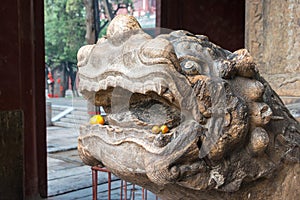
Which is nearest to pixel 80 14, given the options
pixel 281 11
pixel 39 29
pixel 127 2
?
pixel 127 2

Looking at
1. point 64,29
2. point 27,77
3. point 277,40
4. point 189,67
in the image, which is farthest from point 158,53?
point 64,29

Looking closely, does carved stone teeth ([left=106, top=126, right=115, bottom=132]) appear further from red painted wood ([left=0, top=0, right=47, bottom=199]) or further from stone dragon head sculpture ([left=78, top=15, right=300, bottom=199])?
red painted wood ([left=0, top=0, right=47, bottom=199])

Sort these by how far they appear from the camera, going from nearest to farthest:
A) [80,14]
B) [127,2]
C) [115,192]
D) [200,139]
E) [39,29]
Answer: [200,139]
[39,29]
[115,192]
[127,2]
[80,14]

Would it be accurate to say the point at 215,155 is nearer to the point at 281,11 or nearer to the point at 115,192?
the point at 281,11

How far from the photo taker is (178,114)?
0.69 metres

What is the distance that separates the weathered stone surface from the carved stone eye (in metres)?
0.87

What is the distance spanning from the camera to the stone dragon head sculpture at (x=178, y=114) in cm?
64

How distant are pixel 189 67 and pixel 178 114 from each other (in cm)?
8

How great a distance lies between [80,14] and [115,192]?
11722 mm

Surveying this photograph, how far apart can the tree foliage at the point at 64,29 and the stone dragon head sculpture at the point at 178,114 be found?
14096mm

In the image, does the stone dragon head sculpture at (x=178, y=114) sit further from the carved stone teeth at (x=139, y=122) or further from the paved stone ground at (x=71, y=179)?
the paved stone ground at (x=71, y=179)

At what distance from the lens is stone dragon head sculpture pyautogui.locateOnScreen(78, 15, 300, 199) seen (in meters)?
0.64

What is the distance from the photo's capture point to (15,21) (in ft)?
11.0

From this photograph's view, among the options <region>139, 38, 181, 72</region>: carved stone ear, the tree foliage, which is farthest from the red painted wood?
the tree foliage
